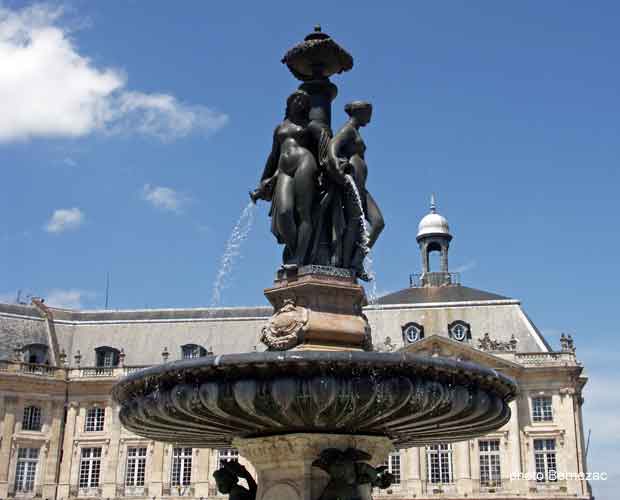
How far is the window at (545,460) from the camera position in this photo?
59166mm

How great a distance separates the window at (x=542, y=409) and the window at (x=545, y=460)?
1526 mm

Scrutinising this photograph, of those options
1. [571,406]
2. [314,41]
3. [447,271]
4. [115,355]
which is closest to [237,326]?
[115,355]

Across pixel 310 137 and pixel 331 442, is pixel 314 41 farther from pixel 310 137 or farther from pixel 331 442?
pixel 331 442

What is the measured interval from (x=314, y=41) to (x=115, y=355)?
58.2 meters

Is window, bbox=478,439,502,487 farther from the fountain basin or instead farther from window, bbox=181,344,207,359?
the fountain basin

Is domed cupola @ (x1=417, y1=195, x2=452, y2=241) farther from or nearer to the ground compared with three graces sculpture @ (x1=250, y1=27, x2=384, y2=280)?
farther from the ground

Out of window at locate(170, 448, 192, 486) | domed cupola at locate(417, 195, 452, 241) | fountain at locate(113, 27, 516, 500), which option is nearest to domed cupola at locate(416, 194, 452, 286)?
domed cupola at locate(417, 195, 452, 241)

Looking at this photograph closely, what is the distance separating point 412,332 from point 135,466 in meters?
23.1

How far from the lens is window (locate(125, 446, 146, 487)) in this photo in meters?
63.8

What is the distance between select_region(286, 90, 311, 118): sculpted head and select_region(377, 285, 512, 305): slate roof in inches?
2168

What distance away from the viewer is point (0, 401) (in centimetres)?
6284

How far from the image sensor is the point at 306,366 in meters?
9.41

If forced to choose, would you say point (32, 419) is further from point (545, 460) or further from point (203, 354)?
point (545, 460)

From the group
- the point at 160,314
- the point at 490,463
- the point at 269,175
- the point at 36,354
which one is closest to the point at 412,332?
the point at 490,463
